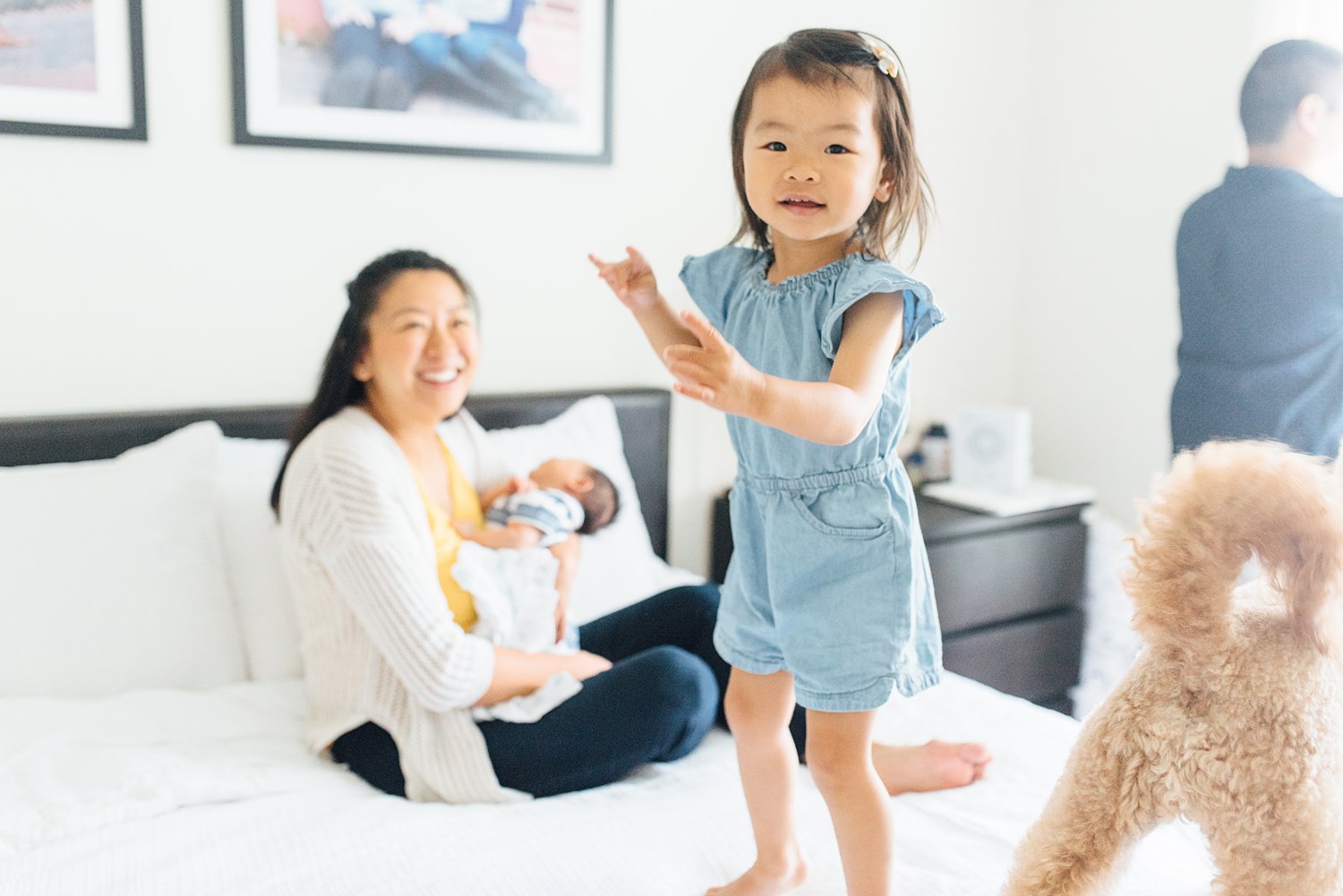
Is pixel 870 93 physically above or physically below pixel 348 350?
above

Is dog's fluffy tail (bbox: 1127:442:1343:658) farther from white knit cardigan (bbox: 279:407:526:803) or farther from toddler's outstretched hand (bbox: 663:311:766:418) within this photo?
white knit cardigan (bbox: 279:407:526:803)

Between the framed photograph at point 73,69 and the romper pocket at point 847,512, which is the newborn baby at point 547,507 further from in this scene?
the framed photograph at point 73,69

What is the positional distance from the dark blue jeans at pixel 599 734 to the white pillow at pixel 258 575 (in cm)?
30

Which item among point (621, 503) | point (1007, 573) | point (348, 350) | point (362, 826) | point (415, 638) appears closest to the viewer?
point (362, 826)

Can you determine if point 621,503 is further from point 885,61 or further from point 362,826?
point 885,61

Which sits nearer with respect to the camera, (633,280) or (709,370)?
(709,370)

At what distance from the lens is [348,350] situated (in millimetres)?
1572

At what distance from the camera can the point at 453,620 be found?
4.97 ft

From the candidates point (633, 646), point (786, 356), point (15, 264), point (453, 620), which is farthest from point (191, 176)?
point (786, 356)

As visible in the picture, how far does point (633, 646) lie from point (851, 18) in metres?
1.67

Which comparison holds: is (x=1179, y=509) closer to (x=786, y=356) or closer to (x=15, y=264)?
(x=786, y=356)

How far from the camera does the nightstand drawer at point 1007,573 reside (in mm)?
2410

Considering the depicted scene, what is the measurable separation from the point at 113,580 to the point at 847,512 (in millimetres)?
1195

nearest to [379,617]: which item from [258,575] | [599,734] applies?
[599,734]
